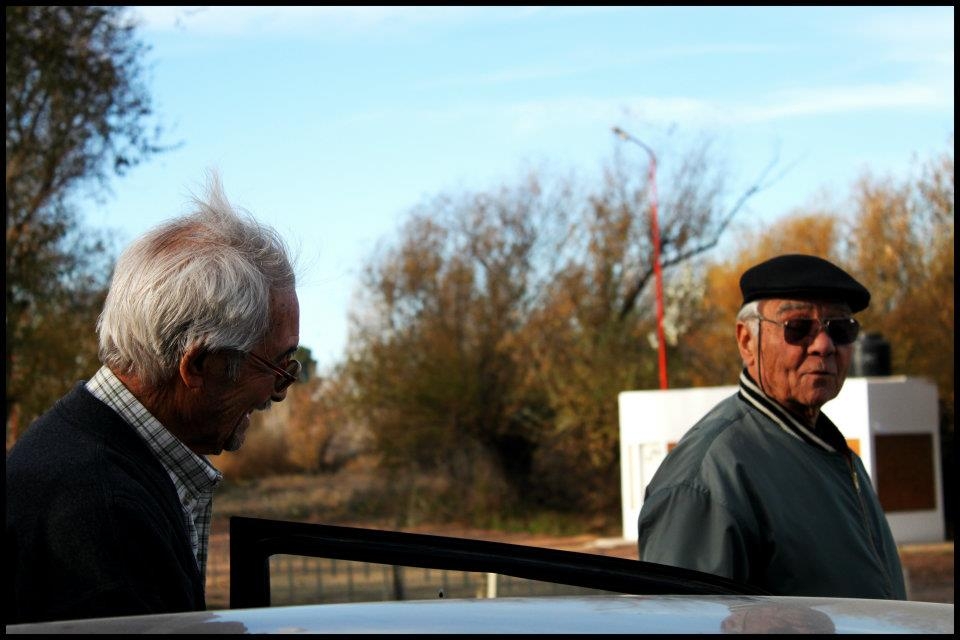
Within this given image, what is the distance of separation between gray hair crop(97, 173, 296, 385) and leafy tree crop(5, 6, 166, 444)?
12.3 m

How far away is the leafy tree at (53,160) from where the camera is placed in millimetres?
14273

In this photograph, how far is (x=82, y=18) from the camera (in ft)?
47.0

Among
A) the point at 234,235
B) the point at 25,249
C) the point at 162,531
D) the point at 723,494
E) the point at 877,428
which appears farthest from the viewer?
the point at 877,428

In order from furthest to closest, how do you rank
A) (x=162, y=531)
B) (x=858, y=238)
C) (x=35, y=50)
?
(x=858, y=238), (x=35, y=50), (x=162, y=531)

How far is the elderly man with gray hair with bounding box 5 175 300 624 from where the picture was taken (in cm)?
190

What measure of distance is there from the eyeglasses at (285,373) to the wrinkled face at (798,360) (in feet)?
4.84

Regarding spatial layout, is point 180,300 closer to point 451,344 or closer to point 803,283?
point 803,283

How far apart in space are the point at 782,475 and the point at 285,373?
1394 millimetres

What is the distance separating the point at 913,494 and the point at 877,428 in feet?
5.87

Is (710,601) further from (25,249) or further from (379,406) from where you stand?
(379,406)

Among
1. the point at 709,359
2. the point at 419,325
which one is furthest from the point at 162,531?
the point at 419,325

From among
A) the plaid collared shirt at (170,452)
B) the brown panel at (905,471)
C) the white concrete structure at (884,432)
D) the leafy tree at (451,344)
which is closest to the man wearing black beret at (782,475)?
the plaid collared shirt at (170,452)

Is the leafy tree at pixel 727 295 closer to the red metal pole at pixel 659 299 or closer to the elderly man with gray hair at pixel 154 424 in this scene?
the red metal pole at pixel 659 299

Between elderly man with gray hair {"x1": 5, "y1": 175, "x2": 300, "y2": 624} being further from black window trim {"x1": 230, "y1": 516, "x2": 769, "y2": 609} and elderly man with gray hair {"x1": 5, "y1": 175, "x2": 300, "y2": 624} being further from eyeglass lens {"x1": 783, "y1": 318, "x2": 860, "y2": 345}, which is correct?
eyeglass lens {"x1": 783, "y1": 318, "x2": 860, "y2": 345}
